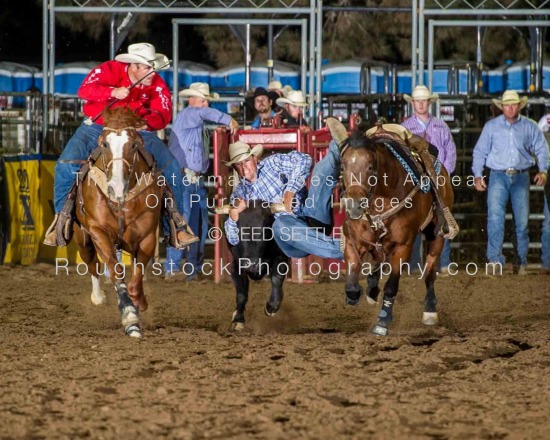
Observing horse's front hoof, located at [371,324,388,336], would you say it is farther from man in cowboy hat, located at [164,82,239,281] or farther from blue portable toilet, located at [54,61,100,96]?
blue portable toilet, located at [54,61,100,96]

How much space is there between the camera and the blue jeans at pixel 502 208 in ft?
44.4

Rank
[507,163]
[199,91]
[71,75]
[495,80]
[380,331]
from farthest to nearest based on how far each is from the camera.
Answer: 1. [71,75]
2. [495,80]
3. [507,163]
4. [199,91]
5. [380,331]

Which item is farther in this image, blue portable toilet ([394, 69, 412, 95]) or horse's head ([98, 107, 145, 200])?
A: blue portable toilet ([394, 69, 412, 95])

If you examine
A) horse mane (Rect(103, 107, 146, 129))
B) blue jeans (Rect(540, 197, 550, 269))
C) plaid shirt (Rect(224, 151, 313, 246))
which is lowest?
blue jeans (Rect(540, 197, 550, 269))

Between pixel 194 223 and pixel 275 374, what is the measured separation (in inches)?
251

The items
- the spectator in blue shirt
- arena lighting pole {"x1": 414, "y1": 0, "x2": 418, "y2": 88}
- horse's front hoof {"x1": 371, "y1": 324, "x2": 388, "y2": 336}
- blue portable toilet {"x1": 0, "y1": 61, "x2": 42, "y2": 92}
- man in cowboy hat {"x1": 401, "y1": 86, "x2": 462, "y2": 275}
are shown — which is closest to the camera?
horse's front hoof {"x1": 371, "y1": 324, "x2": 388, "y2": 336}

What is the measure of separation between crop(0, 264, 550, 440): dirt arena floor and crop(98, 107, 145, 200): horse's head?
110 cm

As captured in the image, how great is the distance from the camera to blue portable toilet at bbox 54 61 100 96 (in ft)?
73.3

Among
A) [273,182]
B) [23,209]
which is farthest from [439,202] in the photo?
[23,209]

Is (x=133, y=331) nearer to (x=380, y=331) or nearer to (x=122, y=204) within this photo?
(x=122, y=204)

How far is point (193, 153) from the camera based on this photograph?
13016mm

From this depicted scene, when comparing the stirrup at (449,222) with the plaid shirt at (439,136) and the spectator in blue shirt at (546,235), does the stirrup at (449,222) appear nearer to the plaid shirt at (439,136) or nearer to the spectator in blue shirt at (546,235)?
the plaid shirt at (439,136)

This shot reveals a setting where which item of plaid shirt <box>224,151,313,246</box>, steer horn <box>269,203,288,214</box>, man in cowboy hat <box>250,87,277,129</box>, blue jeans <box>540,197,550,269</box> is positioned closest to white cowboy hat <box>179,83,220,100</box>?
man in cowboy hat <box>250,87,277,129</box>

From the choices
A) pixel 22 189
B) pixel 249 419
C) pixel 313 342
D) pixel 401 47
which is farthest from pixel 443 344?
pixel 401 47
